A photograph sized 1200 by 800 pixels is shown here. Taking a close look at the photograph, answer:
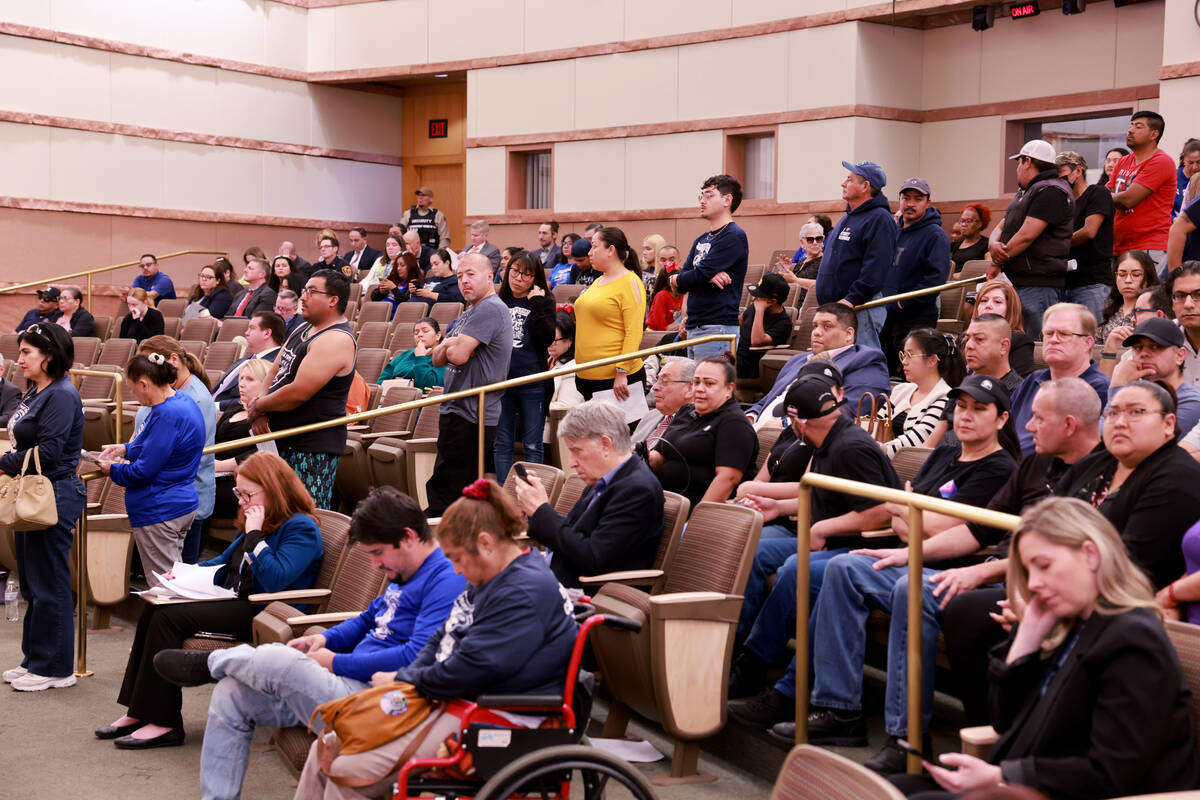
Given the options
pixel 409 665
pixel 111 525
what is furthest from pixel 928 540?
pixel 111 525

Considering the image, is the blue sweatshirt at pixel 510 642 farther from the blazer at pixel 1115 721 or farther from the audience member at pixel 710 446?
the audience member at pixel 710 446

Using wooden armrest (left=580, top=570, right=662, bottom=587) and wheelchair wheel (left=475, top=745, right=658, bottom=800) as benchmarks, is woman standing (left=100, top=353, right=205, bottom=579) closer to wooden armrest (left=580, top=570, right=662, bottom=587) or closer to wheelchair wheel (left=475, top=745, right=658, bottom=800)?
wooden armrest (left=580, top=570, right=662, bottom=587)

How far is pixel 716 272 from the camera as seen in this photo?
6.66 metres

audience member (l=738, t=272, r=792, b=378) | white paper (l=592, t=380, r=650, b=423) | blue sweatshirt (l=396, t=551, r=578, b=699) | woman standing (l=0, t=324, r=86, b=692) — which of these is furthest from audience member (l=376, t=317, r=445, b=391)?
blue sweatshirt (l=396, t=551, r=578, b=699)

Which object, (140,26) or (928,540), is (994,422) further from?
(140,26)

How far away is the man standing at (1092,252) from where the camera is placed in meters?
6.69

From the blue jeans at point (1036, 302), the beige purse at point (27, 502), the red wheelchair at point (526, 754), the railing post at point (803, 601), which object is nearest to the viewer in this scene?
the red wheelchair at point (526, 754)

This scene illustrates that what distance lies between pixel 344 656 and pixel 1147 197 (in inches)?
220

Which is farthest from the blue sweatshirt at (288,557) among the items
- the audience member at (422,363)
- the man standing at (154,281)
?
the man standing at (154,281)

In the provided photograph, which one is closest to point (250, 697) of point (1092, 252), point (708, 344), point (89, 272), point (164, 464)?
point (164, 464)

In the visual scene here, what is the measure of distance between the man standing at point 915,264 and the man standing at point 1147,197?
97 cm

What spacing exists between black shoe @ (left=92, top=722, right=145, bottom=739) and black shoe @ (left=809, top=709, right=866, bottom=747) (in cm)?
233

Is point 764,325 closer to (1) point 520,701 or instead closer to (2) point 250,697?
(2) point 250,697

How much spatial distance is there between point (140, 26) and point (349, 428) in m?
8.63
